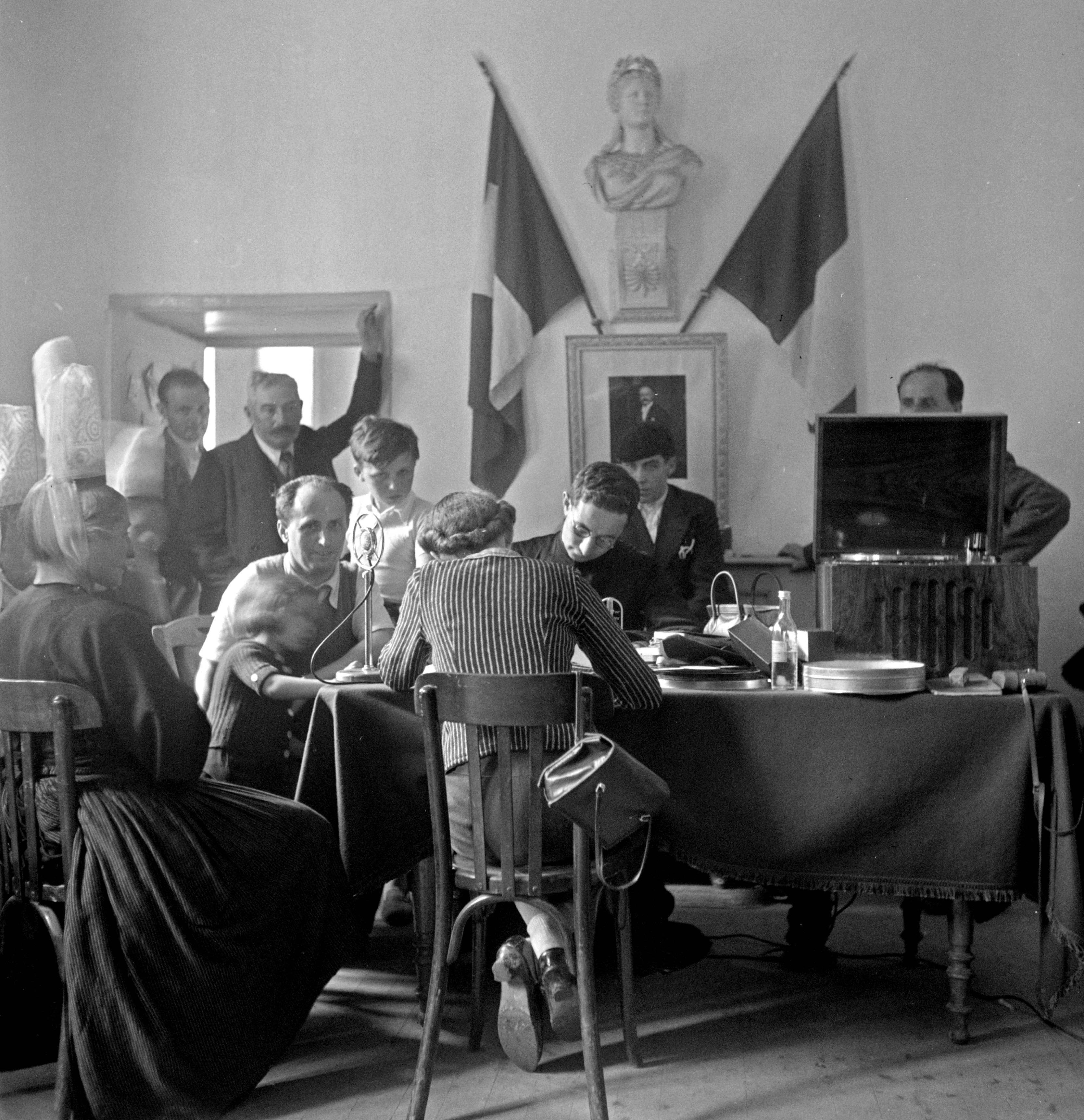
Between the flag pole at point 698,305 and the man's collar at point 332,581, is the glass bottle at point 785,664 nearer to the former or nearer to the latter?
the man's collar at point 332,581

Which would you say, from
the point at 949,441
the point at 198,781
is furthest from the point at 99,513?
the point at 949,441

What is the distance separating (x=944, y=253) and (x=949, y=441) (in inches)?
74.6

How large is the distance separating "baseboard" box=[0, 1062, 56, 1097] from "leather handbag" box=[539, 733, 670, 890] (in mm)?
1213

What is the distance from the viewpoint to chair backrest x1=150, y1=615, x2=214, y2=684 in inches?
154

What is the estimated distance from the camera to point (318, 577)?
13.4 ft

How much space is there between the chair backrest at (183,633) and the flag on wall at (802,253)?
2.33m

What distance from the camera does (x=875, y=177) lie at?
4555mm

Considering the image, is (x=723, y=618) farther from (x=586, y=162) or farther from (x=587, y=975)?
(x=586, y=162)

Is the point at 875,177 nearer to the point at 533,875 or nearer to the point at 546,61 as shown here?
the point at 546,61

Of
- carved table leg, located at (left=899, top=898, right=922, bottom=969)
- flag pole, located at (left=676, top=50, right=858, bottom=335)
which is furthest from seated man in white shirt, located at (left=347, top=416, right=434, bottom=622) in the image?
carved table leg, located at (left=899, top=898, right=922, bottom=969)

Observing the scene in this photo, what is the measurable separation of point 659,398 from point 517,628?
8.02 feet

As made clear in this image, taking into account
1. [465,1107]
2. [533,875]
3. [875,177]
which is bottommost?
[465,1107]

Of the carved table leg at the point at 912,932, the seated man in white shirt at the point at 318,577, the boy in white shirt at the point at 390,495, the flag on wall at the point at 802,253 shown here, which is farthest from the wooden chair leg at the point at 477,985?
the flag on wall at the point at 802,253

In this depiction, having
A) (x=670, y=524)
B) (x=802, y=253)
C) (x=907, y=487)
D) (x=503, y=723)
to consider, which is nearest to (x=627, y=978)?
(x=503, y=723)
